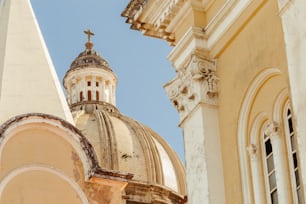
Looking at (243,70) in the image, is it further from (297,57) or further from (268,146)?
(297,57)

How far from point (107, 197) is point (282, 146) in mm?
9803

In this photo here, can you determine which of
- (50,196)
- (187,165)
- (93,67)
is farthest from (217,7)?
(93,67)

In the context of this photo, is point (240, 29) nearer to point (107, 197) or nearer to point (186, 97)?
point (186, 97)

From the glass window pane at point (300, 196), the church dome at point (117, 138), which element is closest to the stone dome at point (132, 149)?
the church dome at point (117, 138)

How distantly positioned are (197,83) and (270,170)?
5.65 ft

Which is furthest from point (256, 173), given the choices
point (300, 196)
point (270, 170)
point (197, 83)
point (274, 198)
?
point (197, 83)

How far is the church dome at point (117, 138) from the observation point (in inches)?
1283

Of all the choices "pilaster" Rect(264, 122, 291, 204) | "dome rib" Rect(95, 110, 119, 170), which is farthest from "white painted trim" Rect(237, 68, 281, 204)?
"dome rib" Rect(95, 110, 119, 170)

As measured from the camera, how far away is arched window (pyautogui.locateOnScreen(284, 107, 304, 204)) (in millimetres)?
11500

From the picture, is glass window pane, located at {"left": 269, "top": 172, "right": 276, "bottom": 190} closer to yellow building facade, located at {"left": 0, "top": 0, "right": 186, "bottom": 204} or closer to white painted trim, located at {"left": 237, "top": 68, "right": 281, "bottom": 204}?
white painted trim, located at {"left": 237, "top": 68, "right": 281, "bottom": 204}

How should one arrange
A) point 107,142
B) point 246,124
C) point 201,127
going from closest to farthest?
point 246,124 < point 201,127 < point 107,142

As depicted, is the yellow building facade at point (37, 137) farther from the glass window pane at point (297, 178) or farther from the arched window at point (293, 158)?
the glass window pane at point (297, 178)

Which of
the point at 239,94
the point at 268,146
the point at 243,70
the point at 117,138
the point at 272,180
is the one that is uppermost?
the point at 117,138

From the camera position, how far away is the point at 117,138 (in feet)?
116
